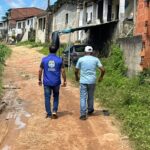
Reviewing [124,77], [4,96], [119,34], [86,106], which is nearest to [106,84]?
[124,77]

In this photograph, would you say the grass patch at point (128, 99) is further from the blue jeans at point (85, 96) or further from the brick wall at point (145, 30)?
the blue jeans at point (85, 96)

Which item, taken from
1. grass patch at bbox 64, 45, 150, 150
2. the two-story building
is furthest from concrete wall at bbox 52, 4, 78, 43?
grass patch at bbox 64, 45, 150, 150

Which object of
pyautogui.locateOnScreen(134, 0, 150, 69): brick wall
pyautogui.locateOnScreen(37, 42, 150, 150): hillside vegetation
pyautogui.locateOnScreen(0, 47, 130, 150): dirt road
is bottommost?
pyautogui.locateOnScreen(0, 47, 130, 150): dirt road

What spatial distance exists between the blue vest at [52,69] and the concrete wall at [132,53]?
7.05 m

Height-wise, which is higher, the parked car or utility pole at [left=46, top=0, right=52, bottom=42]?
utility pole at [left=46, top=0, right=52, bottom=42]

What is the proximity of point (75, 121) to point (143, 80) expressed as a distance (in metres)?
6.06

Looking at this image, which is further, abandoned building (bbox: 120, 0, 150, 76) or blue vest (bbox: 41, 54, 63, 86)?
abandoned building (bbox: 120, 0, 150, 76)

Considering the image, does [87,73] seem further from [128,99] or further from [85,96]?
[128,99]

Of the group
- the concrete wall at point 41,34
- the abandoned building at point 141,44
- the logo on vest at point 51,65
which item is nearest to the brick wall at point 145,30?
the abandoned building at point 141,44

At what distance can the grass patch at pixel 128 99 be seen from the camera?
1009 centimetres

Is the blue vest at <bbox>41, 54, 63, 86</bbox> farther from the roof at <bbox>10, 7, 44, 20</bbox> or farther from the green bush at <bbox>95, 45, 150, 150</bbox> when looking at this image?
the roof at <bbox>10, 7, 44, 20</bbox>

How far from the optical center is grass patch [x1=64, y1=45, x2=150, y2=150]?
10087mm

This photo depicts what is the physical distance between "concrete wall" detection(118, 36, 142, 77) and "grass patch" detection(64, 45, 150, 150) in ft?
1.36

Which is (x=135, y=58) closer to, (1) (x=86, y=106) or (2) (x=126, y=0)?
(1) (x=86, y=106)
